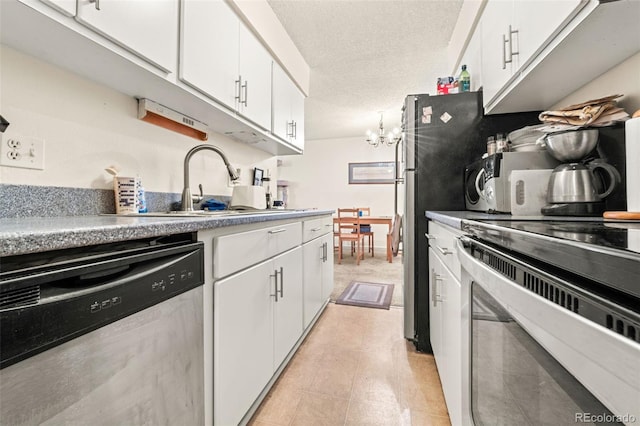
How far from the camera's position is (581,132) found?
104 cm

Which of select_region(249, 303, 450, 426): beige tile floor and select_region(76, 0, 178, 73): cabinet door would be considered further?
select_region(249, 303, 450, 426): beige tile floor

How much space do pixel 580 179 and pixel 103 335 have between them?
1.56 m

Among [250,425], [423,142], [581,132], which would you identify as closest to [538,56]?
[581,132]

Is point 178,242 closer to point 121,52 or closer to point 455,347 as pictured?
point 121,52

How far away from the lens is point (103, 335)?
1.76 ft

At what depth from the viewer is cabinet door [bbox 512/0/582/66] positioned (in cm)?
90

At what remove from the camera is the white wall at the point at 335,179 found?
554 centimetres

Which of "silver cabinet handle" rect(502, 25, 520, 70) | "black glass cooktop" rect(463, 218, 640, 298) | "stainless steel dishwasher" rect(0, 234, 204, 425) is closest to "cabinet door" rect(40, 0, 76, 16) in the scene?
"stainless steel dishwasher" rect(0, 234, 204, 425)

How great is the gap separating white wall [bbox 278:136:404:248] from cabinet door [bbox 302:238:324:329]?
3552 millimetres

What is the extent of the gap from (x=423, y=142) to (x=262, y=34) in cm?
136

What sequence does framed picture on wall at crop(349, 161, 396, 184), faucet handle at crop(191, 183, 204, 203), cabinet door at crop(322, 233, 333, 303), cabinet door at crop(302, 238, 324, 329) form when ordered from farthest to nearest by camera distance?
framed picture on wall at crop(349, 161, 396, 184) < cabinet door at crop(322, 233, 333, 303) < cabinet door at crop(302, 238, 324, 329) < faucet handle at crop(191, 183, 204, 203)

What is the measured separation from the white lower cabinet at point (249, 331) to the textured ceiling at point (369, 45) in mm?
1955

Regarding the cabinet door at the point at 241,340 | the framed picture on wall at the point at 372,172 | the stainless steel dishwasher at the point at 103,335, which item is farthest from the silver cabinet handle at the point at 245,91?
the framed picture on wall at the point at 372,172

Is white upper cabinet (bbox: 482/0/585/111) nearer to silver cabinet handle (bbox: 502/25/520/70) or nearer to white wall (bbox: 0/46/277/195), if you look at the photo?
silver cabinet handle (bbox: 502/25/520/70)
